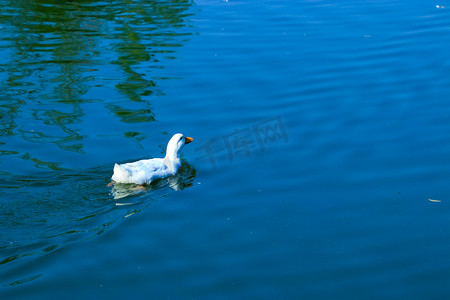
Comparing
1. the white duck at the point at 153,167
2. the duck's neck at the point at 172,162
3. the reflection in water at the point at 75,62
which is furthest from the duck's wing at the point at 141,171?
the reflection in water at the point at 75,62

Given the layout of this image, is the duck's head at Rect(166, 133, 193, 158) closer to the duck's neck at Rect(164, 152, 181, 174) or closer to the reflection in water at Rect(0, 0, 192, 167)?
the duck's neck at Rect(164, 152, 181, 174)

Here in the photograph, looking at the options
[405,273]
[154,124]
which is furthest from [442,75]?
[405,273]

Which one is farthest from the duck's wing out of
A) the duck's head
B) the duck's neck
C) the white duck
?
the duck's head

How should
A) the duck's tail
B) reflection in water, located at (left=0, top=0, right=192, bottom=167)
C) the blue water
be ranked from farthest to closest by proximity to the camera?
reflection in water, located at (left=0, top=0, right=192, bottom=167), the duck's tail, the blue water

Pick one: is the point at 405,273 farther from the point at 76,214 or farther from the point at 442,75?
the point at 442,75

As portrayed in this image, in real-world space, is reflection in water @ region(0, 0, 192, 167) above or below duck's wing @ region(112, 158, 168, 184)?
above

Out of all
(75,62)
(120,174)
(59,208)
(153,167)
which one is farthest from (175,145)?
(75,62)

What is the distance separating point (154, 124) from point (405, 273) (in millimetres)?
5178

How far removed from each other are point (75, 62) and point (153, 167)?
5316mm

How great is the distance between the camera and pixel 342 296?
270 inches

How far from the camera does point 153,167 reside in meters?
9.26

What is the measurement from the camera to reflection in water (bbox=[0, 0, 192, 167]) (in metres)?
11.0

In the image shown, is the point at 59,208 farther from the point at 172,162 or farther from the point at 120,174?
the point at 172,162

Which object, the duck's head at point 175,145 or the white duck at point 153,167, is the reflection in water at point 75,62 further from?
the duck's head at point 175,145
